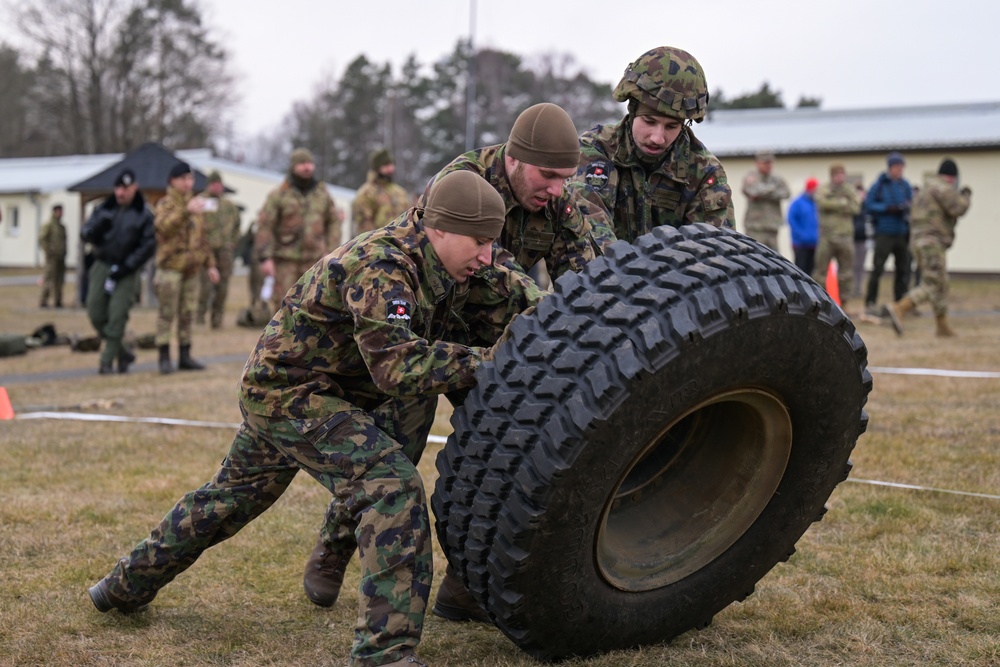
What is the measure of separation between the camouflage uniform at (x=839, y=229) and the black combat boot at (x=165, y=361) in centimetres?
1014

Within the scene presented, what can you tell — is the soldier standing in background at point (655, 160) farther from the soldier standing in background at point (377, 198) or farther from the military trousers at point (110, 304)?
the soldier standing in background at point (377, 198)

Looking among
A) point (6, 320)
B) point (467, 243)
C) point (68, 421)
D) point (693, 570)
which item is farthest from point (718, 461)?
point (6, 320)

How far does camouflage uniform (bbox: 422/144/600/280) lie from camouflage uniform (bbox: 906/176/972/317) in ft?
34.6

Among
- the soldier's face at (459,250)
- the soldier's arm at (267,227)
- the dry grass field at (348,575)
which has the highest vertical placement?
the soldier's face at (459,250)

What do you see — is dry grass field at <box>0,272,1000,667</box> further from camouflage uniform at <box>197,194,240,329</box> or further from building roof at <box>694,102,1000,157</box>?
building roof at <box>694,102,1000,157</box>

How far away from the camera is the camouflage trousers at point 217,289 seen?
17516mm

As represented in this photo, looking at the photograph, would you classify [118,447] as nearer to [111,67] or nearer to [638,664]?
[638,664]

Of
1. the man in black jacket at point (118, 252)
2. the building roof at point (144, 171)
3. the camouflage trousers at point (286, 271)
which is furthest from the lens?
the building roof at point (144, 171)

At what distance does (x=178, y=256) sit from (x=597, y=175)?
25.2 ft

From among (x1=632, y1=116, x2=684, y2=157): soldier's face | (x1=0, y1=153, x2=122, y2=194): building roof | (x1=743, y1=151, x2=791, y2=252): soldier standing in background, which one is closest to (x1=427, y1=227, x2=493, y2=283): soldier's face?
(x1=632, y1=116, x2=684, y2=157): soldier's face

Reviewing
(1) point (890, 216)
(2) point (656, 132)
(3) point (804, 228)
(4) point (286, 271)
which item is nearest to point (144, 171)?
(4) point (286, 271)

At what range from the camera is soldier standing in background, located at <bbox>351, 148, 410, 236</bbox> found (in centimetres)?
1299

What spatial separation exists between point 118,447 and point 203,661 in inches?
155

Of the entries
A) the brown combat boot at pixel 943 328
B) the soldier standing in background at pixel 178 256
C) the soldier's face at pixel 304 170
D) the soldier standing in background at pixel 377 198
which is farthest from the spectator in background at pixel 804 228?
the soldier standing in background at pixel 178 256
